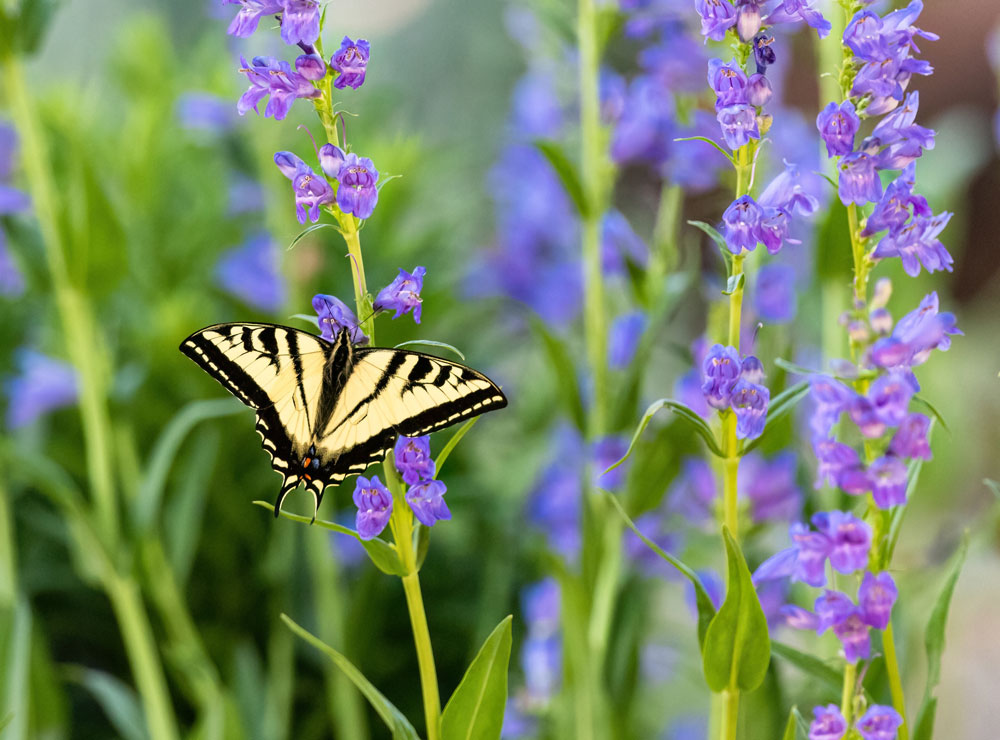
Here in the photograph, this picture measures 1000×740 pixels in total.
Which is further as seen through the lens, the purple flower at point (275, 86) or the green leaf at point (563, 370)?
the green leaf at point (563, 370)

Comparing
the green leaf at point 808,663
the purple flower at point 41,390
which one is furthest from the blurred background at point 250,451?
the green leaf at point 808,663

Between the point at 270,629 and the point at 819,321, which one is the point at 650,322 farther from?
the point at 270,629

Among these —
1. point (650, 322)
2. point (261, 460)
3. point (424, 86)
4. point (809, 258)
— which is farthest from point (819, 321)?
point (424, 86)

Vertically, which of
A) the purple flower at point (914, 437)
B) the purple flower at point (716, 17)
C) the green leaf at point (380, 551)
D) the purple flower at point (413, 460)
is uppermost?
the purple flower at point (716, 17)

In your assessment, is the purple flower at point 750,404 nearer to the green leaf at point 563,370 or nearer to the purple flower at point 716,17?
the purple flower at point 716,17

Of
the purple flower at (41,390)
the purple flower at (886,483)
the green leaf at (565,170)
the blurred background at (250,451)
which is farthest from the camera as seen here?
the purple flower at (41,390)

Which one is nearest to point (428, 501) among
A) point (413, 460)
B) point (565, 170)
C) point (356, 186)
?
point (413, 460)

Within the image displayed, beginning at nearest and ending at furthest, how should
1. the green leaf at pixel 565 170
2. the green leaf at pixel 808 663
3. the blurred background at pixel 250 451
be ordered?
the green leaf at pixel 808 663, the green leaf at pixel 565 170, the blurred background at pixel 250 451

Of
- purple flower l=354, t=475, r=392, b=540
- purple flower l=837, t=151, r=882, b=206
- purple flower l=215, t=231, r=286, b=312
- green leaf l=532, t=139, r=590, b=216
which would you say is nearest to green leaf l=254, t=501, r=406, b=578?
purple flower l=354, t=475, r=392, b=540

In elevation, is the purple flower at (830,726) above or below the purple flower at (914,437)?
below

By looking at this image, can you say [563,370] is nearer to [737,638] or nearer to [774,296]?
[774,296]
